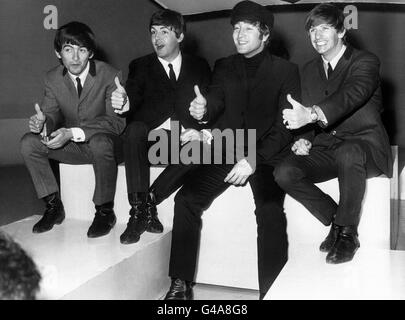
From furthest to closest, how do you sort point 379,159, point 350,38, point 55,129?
point 350,38 → point 55,129 → point 379,159

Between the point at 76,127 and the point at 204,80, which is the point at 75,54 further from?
the point at 204,80

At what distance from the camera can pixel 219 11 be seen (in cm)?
406

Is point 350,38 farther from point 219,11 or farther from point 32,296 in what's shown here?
point 32,296

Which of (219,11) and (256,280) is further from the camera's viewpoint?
(219,11)

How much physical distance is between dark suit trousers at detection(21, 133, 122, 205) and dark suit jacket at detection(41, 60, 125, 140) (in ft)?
0.34

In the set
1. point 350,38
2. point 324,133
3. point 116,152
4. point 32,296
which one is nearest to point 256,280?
point 324,133

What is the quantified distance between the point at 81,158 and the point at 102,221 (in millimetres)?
397

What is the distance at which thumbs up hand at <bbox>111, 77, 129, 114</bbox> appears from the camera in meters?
2.26

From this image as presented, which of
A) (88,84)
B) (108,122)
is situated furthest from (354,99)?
(88,84)

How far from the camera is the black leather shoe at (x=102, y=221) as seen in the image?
2.25 meters

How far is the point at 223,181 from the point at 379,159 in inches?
26.8

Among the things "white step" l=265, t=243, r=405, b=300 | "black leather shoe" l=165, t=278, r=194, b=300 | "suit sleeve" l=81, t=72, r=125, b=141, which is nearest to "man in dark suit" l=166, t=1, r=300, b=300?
"black leather shoe" l=165, t=278, r=194, b=300
